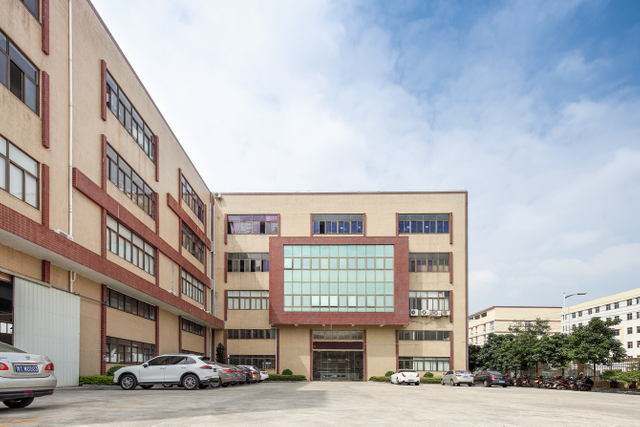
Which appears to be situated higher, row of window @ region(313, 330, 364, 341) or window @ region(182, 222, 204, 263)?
window @ region(182, 222, 204, 263)

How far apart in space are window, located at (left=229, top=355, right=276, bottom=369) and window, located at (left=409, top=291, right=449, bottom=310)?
1343 cm

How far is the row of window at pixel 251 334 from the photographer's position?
49969mm

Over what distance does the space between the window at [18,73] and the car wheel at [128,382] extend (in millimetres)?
10069

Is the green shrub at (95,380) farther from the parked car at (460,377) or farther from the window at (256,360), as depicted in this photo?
the window at (256,360)

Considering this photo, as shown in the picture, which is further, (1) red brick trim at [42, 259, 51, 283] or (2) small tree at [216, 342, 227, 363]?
(2) small tree at [216, 342, 227, 363]

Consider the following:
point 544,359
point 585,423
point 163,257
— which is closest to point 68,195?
point 163,257

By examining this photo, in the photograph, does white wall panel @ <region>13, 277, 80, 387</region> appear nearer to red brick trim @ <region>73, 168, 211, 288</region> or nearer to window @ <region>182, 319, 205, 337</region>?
red brick trim @ <region>73, 168, 211, 288</region>

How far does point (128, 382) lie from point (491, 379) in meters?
26.2

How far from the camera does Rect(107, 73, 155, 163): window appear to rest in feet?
85.1

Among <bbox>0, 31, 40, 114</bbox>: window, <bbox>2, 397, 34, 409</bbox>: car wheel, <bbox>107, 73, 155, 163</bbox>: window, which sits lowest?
<bbox>2, 397, 34, 409</bbox>: car wheel

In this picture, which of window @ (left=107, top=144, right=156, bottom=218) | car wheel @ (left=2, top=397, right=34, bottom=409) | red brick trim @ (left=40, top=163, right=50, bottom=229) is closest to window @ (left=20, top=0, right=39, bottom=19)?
red brick trim @ (left=40, top=163, right=50, bottom=229)

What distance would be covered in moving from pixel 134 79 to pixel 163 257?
34.1ft

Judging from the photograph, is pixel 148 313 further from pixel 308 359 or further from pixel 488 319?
pixel 488 319

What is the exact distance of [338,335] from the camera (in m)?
49.5
